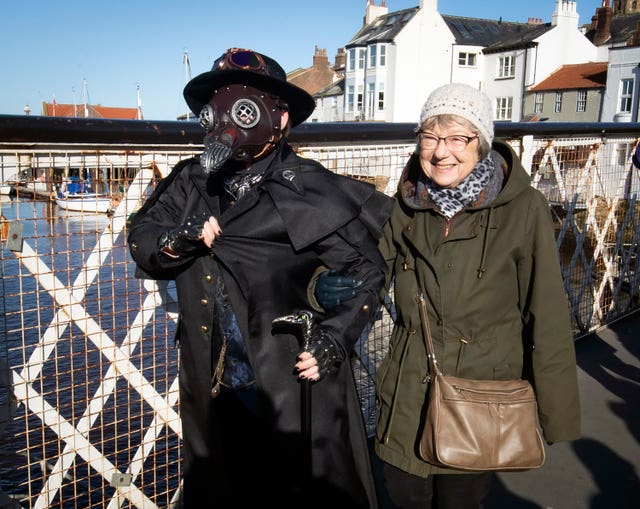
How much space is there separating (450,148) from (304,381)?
0.99 m

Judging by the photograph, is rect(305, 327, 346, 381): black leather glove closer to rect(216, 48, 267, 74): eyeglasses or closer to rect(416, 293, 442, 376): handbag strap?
rect(416, 293, 442, 376): handbag strap

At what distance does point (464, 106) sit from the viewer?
7.05 ft

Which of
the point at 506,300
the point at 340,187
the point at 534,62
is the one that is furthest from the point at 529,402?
the point at 534,62

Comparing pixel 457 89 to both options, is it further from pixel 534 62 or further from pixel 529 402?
pixel 534 62

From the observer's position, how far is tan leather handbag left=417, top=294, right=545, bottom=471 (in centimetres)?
221

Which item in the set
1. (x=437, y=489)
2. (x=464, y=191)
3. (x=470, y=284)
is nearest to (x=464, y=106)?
(x=464, y=191)

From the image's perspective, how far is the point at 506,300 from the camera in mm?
2287

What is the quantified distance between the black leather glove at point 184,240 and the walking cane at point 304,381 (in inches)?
14.6

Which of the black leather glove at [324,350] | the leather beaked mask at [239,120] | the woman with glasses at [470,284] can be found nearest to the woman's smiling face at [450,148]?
the woman with glasses at [470,284]

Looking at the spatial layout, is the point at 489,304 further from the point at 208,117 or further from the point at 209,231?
the point at 208,117

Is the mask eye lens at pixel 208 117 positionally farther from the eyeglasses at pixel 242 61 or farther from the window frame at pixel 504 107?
the window frame at pixel 504 107

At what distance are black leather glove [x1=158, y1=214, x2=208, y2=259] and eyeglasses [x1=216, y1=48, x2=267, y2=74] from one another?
0.53 metres

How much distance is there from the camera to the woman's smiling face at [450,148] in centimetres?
218

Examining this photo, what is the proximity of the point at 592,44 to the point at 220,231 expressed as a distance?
147 ft
